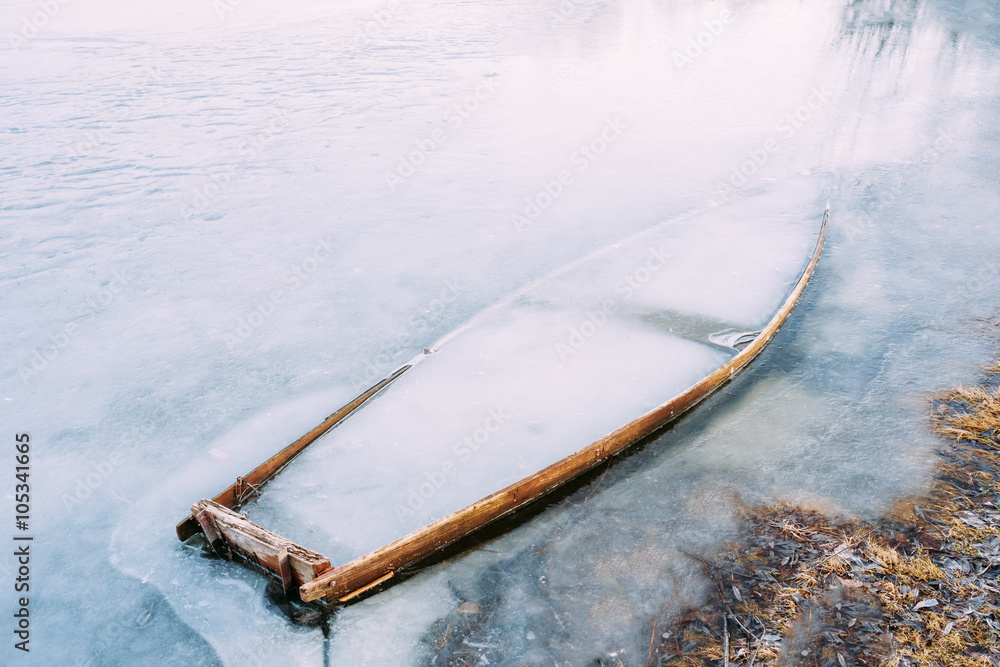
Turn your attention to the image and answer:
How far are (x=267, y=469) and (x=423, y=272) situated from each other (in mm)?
2829

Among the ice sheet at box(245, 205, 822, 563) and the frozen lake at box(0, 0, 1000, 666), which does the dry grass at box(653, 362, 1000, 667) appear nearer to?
the frozen lake at box(0, 0, 1000, 666)

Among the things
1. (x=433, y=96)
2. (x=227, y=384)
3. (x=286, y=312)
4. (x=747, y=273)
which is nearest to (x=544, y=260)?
(x=747, y=273)

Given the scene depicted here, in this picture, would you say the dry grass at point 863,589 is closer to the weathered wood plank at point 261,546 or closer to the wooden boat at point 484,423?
the wooden boat at point 484,423

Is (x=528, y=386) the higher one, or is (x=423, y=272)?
(x=423, y=272)

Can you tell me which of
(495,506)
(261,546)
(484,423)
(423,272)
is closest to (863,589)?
(495,506)

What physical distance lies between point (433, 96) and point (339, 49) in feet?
12.8

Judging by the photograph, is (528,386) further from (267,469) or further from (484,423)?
(267,469)

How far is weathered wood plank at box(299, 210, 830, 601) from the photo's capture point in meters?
3.37

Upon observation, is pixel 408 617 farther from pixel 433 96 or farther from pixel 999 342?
pixel 433 96

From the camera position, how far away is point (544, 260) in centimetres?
653

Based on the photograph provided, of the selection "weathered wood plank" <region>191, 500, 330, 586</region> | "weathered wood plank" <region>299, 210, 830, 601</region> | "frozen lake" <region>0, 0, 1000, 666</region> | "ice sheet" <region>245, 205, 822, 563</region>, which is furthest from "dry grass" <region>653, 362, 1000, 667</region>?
"weathered wood plank" <region>191, 500, 330, 586</region>

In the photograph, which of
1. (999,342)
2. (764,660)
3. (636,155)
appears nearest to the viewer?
(764,660)

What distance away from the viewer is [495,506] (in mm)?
3811

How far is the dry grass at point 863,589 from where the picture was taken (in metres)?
3.11
